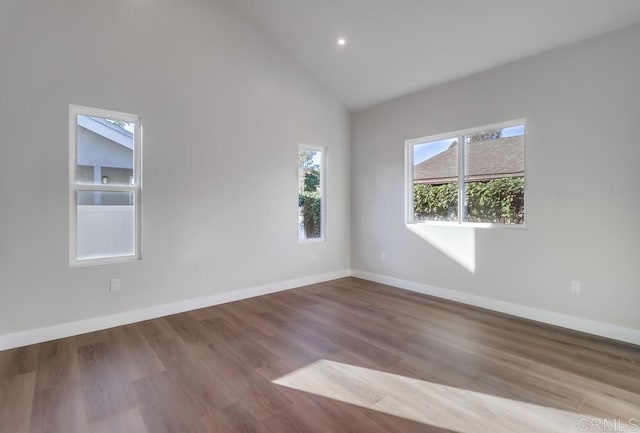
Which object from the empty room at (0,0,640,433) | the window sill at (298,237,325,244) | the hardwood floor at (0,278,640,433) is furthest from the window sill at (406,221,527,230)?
the window sill at (298,237,325,244)

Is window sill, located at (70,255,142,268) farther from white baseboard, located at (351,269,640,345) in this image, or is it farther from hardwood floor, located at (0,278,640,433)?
white baseboard, located at (351,269,640,345)

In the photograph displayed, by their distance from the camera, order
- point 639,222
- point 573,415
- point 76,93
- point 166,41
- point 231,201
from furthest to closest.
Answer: point 231,201
point 166,41
point 76,93
point 639,222
point 573,415

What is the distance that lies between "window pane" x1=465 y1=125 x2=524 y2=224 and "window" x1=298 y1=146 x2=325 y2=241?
2187mm

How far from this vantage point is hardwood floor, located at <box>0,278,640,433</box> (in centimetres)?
177

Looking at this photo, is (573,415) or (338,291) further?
(338,291)

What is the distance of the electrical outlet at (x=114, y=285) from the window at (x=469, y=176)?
148 inches

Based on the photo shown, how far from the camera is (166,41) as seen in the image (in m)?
3.44

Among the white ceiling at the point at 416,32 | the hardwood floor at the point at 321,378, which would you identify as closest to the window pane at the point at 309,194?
the white ceiling at the point at 416,32

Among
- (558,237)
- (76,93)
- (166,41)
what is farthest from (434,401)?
(166,41)

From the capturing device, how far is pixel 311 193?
4973mm

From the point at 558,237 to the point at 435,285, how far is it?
5.08 feet

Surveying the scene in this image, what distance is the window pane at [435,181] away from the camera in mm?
4125

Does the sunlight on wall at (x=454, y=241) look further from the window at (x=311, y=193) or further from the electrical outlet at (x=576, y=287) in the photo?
the window at (x=311, y=193)

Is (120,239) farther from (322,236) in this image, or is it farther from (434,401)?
(434,401)
